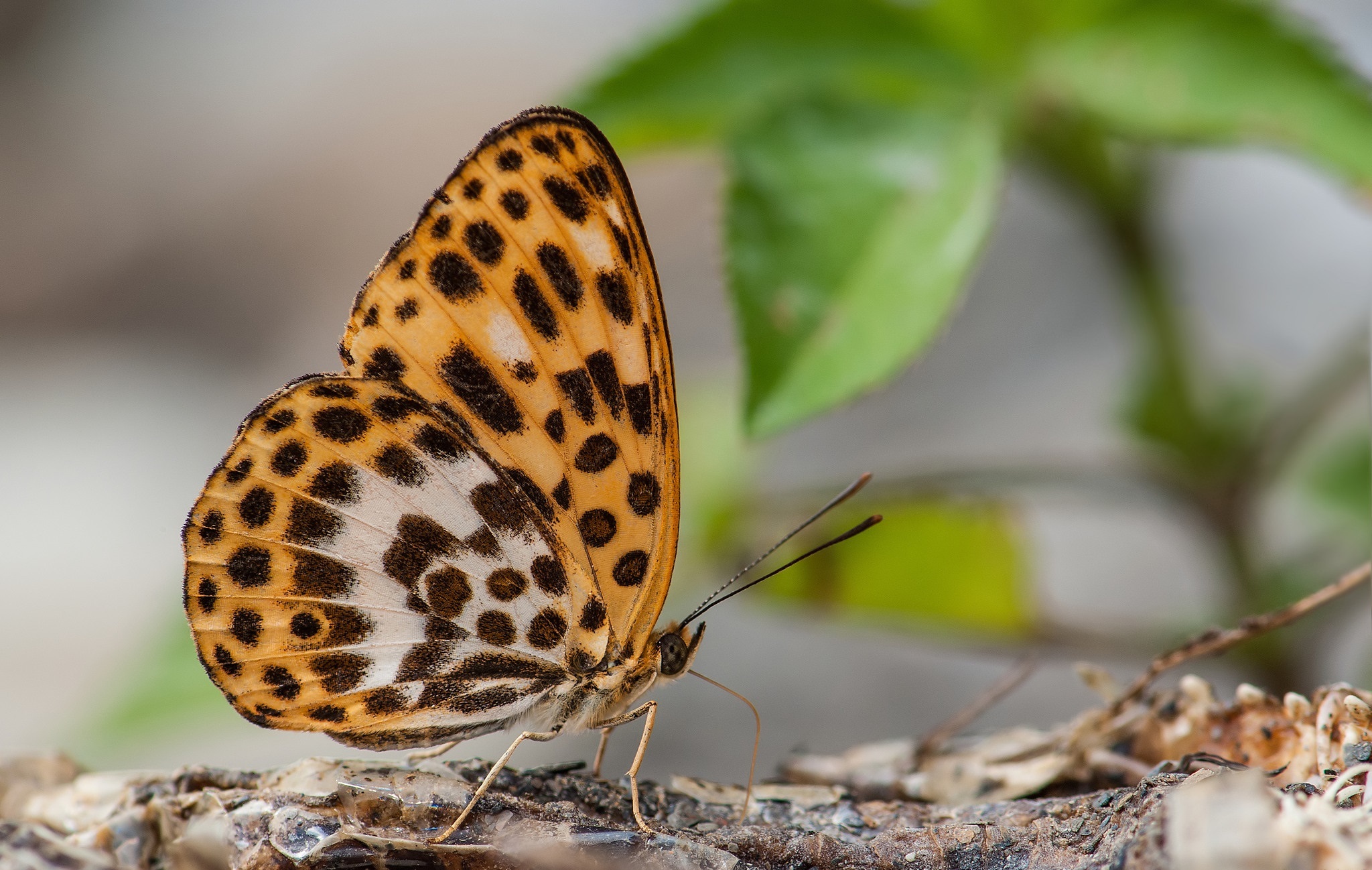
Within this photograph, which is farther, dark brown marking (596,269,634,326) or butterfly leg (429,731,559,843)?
dark brown marking (596,269,634,326)

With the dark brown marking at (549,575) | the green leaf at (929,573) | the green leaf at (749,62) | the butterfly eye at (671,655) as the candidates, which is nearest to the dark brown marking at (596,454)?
the dark brown marking at (549,575)

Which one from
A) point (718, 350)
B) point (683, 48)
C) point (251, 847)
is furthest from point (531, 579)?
point (718, 350)

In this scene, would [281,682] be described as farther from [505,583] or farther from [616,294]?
[616,294]

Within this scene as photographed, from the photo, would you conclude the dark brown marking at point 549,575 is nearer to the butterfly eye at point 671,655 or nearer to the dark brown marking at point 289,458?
the butterfly eye at point 671,655

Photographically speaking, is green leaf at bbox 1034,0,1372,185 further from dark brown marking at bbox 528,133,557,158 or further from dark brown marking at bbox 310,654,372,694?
dark brown marking at bbox 310,654,372,694

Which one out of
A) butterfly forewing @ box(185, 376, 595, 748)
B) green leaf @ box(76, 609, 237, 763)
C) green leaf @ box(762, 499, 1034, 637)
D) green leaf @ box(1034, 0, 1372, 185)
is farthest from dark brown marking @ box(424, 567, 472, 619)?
green leaf @ box(1034, 0, 1372, 185)
